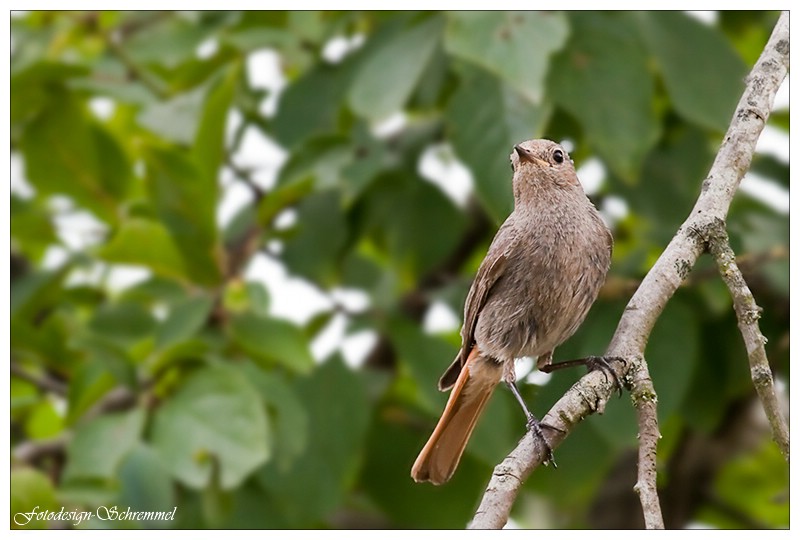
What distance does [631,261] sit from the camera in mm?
3227

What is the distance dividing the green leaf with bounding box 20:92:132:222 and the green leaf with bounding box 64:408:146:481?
1.08 meters

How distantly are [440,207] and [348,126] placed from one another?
556mm

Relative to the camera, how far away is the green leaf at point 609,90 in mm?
3285

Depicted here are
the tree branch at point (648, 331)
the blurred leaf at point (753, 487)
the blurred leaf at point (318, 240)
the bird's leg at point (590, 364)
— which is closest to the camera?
the tree branch at point (648, 331)

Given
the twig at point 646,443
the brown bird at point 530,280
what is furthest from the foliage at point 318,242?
the twig at point 646,443

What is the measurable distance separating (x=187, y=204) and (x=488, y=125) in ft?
4.79

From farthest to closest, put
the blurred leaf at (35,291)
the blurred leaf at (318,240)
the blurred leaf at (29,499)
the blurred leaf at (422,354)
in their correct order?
the blurred leaf at (35,291) → the blurred leaf at (318,240) → the blurred leaf at (422,354) → the blurred leaf at (29,499)

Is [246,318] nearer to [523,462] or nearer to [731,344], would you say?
[731,344]

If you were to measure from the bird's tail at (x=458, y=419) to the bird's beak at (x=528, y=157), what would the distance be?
1.09ft

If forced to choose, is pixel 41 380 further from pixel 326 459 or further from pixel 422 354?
pixel 422 354

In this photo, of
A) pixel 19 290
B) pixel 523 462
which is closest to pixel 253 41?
pixel 19 290

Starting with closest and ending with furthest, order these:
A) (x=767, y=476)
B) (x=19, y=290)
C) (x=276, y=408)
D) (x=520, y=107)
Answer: (x=520, y=107) → (x=276, y=408) → (x=19, y=290) → (x=767, y=476)

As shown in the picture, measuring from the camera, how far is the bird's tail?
1511mm

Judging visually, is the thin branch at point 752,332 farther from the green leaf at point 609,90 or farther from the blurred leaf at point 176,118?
the blurred leaf at point 176,118
